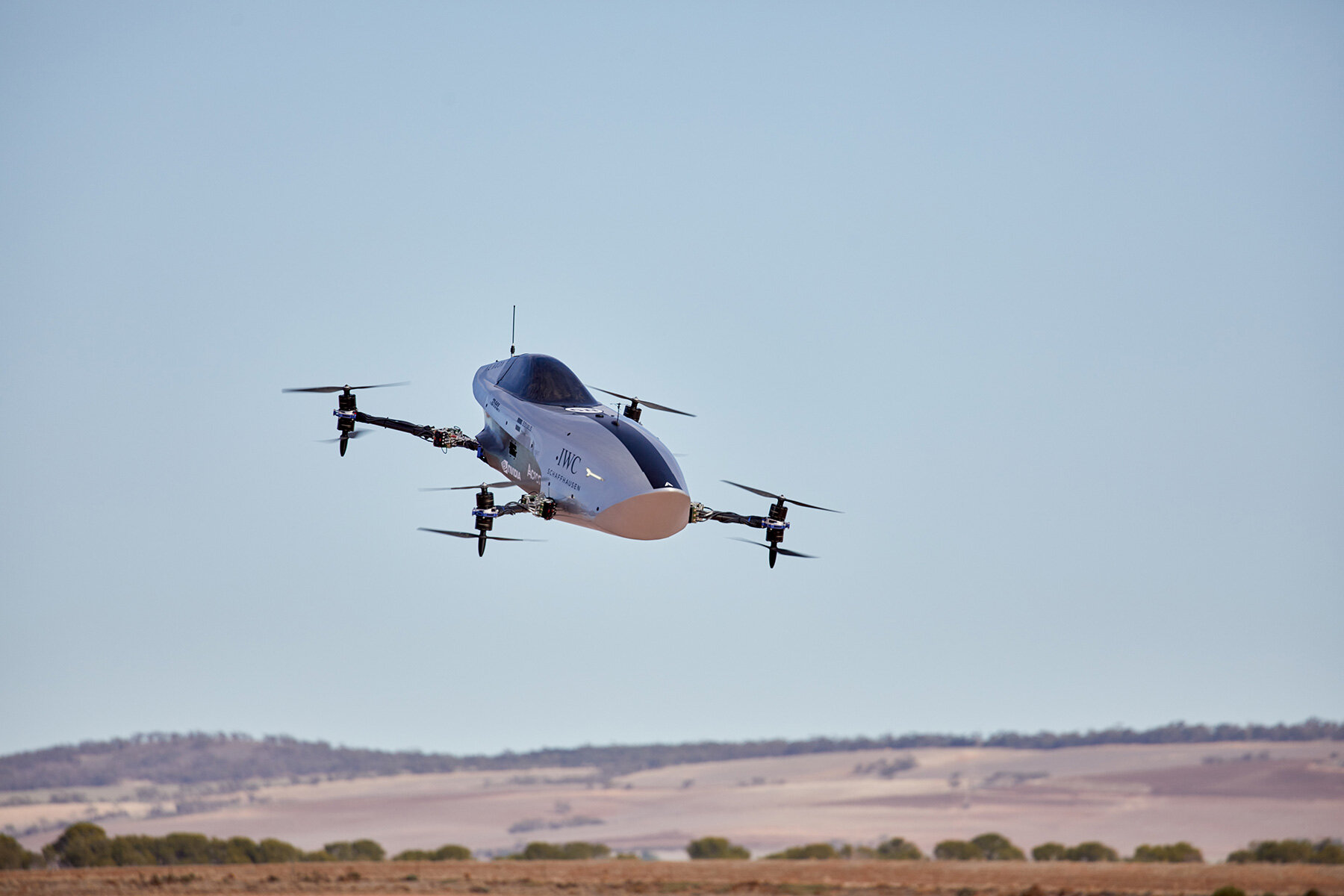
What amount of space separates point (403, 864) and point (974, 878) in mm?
54167

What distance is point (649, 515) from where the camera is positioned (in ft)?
160

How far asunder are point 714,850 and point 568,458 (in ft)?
371

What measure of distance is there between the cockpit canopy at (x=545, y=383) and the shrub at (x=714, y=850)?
10307 cm

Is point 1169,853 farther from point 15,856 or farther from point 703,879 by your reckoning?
point 15,856

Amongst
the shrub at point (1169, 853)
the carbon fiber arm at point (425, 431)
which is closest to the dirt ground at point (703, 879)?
the shrub at point (1169, 853)

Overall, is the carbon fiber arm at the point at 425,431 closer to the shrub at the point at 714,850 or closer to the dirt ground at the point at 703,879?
the dirt ground at the point at 703,879

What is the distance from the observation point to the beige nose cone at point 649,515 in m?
48.2

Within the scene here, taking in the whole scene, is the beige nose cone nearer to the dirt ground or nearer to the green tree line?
the dirt ground

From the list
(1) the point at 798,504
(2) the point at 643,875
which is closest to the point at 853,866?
(2) the point at 643,875

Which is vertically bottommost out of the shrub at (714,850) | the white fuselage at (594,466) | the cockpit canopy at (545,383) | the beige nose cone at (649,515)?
the shrub at (714,850)

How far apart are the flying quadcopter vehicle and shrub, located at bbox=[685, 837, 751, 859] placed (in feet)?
332

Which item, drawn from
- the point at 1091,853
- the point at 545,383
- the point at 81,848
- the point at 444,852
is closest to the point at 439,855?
the point at 444,852

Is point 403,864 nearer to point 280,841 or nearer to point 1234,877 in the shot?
point 280,841

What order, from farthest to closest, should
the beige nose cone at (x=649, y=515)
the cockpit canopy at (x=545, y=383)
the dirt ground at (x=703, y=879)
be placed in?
the dirt ground at (x=703, y=879) < the cockpit canopy at (x=545, y=383) < the beige nose cone at (x=649, y=515)
